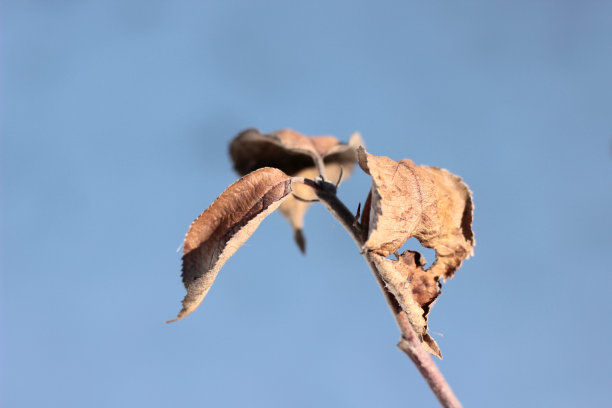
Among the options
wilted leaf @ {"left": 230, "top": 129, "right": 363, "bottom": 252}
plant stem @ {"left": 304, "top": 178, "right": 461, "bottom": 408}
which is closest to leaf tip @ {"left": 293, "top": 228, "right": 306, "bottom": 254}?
wilted leaf @ {"left": 230, "top": 129, "right": 363, "bottom": 252}

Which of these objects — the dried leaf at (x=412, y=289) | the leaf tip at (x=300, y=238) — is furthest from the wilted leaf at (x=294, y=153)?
the dried leaf at (x=412, y=289)

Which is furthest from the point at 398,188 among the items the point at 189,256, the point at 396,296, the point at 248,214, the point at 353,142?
the point at 353,142

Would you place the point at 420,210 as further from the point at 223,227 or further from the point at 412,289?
the point at 223,227

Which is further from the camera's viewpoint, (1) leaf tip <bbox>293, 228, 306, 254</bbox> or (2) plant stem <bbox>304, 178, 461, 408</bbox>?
(1) leaf tip <bbox>293, 228, 306, 254</bbox>

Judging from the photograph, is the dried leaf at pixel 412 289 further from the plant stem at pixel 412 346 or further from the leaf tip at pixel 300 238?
the leaf tip at pixel 300 238

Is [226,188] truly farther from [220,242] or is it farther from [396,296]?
[396,296]

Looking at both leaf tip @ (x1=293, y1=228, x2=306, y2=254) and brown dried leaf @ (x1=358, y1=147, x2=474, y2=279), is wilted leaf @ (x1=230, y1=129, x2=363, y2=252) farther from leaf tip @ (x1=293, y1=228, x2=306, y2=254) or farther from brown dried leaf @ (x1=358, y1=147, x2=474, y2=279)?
brown dried leaf @ (x1=358, y1=147, x2=474, y2=279)
